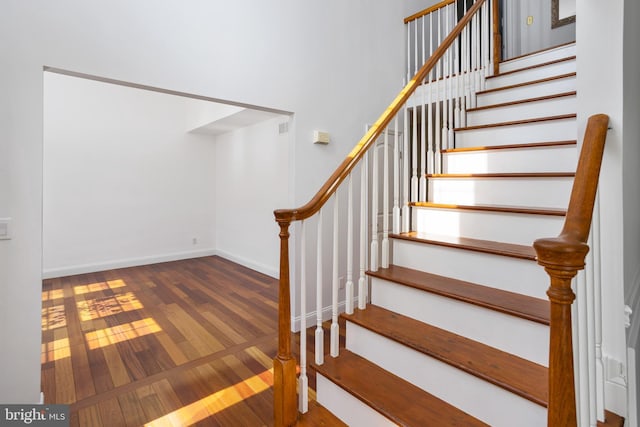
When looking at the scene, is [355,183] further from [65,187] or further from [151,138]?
[65,187]

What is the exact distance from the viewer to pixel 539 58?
310 centimetres

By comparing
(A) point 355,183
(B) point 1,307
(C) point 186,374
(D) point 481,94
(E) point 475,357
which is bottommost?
(C) point 186,374

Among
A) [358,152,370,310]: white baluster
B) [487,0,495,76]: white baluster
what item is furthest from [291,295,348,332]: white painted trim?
[487,0,495,76]: white baluster

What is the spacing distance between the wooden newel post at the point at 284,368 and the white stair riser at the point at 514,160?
5.34 ft

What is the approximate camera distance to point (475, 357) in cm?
145

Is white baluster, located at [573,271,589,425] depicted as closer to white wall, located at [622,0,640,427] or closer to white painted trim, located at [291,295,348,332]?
white wall, located at [622,0,640,427]

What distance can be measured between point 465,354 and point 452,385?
15 centimetres

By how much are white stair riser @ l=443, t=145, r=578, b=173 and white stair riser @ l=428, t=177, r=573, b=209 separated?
0.67 feet

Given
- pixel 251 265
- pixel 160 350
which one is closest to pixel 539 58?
pixel 160 350

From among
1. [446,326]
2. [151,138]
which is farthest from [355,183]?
[151,138]

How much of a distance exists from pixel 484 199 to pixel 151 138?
5.37m

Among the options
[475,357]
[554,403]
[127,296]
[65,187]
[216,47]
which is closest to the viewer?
[554,403]

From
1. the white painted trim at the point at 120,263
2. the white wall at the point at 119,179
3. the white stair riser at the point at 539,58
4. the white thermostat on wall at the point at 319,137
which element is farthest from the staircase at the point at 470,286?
the white wall at the point at 119,179

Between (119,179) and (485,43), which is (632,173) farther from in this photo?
(119,179)
